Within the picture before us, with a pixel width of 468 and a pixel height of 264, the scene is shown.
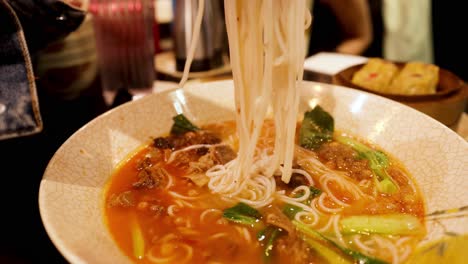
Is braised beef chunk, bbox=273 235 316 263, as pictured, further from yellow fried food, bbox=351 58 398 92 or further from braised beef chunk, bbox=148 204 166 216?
yellow fried food, bbox=351 58 398 92

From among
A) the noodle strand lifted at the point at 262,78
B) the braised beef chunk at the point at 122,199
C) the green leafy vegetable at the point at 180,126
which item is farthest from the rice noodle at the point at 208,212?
the green leafy vegetable at the point at 180,126

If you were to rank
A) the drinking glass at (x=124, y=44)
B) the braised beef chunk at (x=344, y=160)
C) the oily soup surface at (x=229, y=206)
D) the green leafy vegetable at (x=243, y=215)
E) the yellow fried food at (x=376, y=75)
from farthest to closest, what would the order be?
the drinking glass at (x=124, y=44), the yellow fried food at (x=376, y=75), the braised beef chunk at (x=344, y=160), the green leafy vegetable at (x=243, y=215), the oily soup surface at (x=229, y=206)

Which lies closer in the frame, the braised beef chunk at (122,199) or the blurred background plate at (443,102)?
the braised beef chunk at (122,199)

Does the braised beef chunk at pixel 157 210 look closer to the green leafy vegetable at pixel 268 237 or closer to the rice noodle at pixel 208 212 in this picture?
the rice noodle at pixel 208 212

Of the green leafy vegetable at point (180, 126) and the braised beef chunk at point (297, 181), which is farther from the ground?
the green leafy vegetable at point (180, 126)

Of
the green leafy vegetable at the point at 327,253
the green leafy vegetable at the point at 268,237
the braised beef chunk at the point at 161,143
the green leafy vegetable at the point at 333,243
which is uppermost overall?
the braised beef chunk at the point at 161,143

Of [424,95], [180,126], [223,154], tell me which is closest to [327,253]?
[223,154]

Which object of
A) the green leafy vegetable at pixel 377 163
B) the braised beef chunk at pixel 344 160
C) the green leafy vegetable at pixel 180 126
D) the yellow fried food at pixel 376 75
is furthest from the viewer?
the yellow fried food at pixel 376 75

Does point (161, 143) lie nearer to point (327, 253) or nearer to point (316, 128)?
point (316, 128)
